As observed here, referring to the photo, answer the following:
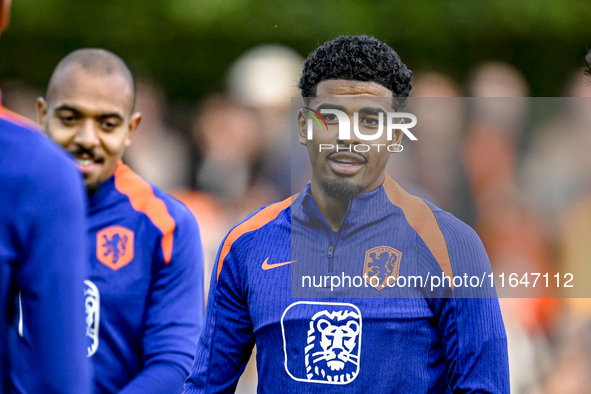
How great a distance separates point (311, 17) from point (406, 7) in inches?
35.9

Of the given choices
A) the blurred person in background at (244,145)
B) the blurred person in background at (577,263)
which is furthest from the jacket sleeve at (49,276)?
the blurred person in background at (244,145)

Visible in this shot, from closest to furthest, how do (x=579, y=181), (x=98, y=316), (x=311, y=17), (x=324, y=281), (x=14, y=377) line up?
(x=14, y=377) < (x=324, y=281) < (x=579, y=181) < (x=98, y=316) < (x=311, y=17)

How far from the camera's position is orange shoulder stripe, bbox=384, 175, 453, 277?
251 cm

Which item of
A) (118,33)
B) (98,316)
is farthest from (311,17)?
(98,316)

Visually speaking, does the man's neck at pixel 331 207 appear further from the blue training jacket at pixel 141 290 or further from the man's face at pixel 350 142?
the blue training jacket at pixel 141 290

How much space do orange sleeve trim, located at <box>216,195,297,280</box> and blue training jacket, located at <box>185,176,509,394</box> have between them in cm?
1

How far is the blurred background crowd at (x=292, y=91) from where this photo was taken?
308cm

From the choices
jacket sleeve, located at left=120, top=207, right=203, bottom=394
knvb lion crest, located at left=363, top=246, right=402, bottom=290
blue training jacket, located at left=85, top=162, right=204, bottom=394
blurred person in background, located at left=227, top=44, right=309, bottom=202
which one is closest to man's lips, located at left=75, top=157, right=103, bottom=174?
blue training jacket, located at left=85, top=162, right=204, bottom=394

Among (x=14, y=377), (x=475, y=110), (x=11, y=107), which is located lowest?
(x=14, y=377)

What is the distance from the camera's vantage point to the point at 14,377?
1678 millimetres

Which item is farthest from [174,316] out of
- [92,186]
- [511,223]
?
[511,223]

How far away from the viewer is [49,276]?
5.46ft

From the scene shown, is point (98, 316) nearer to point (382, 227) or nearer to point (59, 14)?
point (382, 227)

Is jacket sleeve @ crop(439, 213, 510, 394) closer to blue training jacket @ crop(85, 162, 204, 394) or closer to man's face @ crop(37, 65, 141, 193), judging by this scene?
blue training jacket @ crop(85, 162, 204, 394)
